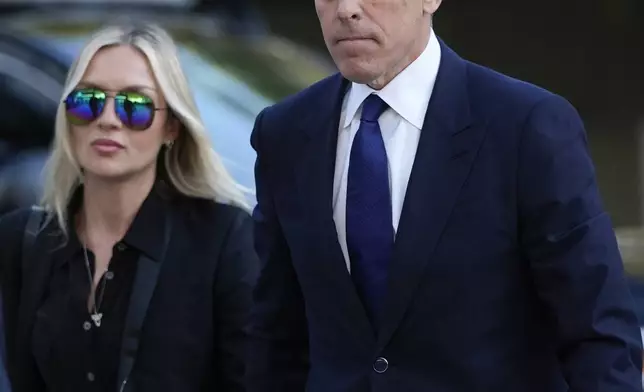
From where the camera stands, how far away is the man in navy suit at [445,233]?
247cm

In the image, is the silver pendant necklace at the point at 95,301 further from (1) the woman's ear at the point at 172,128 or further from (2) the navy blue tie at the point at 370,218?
(2) the navy blue tie at the point at 370,218

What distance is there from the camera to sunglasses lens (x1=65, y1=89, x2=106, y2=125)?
361 cm

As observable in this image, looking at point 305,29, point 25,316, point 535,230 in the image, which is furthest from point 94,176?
point 305,29

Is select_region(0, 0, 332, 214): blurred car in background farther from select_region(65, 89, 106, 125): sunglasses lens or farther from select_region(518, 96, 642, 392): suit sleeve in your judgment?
select_region(518, 96, 642, 392): suit sleeve

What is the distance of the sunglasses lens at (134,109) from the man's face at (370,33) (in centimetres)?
111

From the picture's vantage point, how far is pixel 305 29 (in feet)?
42.6

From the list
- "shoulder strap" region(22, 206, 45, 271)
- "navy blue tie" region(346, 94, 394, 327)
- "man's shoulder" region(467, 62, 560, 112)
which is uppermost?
"man's shoulder" region(467, 62, 560, 112)

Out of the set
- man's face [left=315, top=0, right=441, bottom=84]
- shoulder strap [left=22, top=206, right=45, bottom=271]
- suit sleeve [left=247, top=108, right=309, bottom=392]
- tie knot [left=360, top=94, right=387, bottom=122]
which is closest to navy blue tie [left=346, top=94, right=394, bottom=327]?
tie knot [left=360, top=94, right=387, bottom=122]

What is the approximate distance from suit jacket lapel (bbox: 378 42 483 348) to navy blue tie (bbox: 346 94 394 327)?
0.04 metres

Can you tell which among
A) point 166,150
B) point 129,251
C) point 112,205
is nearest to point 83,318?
point 129,251

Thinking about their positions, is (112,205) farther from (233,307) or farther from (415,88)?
(415,88)

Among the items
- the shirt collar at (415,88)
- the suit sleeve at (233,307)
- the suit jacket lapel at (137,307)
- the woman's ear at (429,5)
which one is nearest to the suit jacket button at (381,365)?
the shirt collar at (415,88)

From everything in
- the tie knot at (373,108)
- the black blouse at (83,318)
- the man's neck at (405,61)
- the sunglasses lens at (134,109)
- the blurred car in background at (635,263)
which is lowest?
the blurred car in background at (635,263)

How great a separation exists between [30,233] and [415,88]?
151 cm
